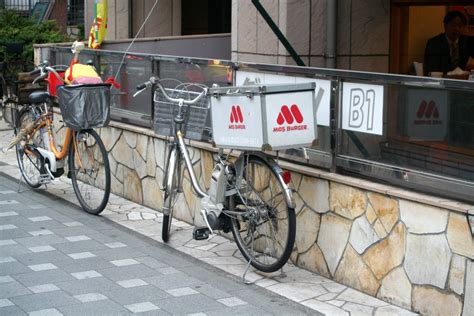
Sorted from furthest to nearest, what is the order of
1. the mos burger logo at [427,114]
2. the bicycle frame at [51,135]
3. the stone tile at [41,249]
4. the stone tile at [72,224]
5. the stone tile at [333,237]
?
the bicycle frame at [51,135], the stone tile at [72,224], the stone tile at [41,249], the stone tile at [333,237], the mos burger logo at [427,114]

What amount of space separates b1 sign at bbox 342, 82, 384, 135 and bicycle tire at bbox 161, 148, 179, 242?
1.68 m

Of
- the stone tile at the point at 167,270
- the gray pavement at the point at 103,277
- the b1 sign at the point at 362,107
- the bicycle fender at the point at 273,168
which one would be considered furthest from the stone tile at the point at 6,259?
the b1 sign at the point at 362,107

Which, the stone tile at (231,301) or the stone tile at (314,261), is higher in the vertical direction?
the stone tile at (314,261)

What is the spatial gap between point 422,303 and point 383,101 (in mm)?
1356

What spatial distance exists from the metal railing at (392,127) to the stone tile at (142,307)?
1663 mm

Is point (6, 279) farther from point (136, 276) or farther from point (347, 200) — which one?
point (347, 200)

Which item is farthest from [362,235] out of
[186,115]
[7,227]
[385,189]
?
[7,227]

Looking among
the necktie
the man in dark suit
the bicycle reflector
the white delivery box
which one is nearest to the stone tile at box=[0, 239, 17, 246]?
the white delivery box

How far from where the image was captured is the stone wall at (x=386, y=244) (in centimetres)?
525

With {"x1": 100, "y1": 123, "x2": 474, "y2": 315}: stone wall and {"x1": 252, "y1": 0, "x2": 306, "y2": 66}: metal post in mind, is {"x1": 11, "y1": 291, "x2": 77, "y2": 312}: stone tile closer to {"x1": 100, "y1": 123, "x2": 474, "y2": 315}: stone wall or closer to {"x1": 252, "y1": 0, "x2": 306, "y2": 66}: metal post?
{"x1": 100, "y1": 123, "x2": 474, "y2": 315}: stone wall

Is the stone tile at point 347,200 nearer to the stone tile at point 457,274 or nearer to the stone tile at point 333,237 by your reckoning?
the stone tile at point 333,237

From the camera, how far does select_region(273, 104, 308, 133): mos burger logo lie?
6039 millimetres

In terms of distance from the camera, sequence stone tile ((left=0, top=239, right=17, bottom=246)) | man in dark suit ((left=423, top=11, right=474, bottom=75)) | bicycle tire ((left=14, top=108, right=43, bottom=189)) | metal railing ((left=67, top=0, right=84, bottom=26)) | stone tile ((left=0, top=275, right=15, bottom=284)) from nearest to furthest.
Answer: stone tile ((left=0, top=275, right=15, bottom=284))
stone tile ((left=0, top=239, right=17, bottom=246))
bicycle tire ((left=14, top=108, right=43, bottom=189))
man in dark suit ((left=423, top=11, right=474, bottom=75))
metal railing ((left=67, top=0, right=84, bottom=26))

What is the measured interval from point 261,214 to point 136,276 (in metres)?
1.04
